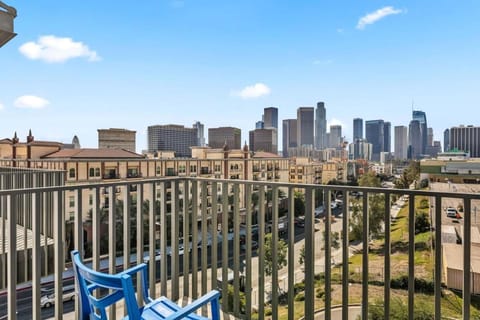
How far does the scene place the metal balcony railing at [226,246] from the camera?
5.36 ft

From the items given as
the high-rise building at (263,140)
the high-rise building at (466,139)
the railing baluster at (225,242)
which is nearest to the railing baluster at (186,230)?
the railing baluster at (225,242)

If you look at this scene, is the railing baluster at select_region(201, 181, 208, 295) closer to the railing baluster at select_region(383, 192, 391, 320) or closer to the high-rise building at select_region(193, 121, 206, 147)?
the railing baluster at select_region(383, 192, 391, 320)

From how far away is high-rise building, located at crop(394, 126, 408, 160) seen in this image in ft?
221

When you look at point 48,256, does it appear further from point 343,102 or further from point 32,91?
point 343,102

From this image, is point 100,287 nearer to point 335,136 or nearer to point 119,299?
point 119,299

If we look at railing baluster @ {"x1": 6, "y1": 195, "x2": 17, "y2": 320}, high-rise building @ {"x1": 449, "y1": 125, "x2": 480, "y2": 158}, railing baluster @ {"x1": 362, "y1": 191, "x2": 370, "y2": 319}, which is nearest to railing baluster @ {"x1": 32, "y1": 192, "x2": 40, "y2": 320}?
railing baluster @ {"x1": 6, "y1": 195, "x2": 17, "y2": 320}

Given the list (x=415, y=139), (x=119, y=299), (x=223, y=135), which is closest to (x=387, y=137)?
(x=415, y=139)

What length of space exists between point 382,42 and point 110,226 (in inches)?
864

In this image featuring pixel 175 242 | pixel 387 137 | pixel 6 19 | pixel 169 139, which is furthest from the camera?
pixel 387 137

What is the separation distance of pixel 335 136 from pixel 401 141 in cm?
1689

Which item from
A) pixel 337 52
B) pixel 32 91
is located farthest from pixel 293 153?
pixel 32 91

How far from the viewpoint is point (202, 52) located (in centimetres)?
1631

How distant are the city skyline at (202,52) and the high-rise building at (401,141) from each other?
3858cm

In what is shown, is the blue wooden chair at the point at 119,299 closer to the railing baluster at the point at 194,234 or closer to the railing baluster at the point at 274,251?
the railing baluster at the point at 274,251
